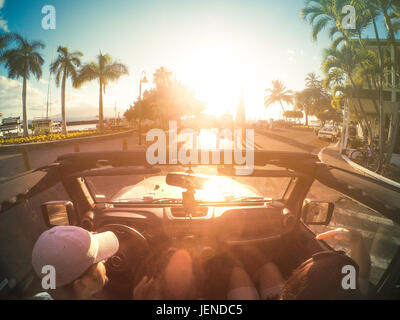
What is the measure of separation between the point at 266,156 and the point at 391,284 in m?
1.05

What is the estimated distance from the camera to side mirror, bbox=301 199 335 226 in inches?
88.9

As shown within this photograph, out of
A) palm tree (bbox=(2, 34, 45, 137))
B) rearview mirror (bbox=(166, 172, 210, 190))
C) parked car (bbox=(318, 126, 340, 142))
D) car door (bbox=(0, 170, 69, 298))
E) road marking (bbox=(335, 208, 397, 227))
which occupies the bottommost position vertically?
road marking (bbox=(335, 208, 397, 227))

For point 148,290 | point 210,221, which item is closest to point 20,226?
point 148,290

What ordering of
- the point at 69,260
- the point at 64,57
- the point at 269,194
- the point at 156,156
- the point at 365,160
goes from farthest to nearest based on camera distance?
the point at 64,57, the point at 365,160, the point at 269,194, the point at 156,156, the point at 69,260

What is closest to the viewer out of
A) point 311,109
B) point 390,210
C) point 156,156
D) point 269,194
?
point 390,210

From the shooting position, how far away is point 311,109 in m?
64.4

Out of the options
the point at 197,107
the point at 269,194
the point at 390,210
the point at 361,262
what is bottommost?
the point at 269,194

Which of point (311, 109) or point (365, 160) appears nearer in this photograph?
point (365, 160)

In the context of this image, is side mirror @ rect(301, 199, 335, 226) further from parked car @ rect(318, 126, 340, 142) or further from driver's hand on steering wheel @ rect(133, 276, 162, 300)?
parked car @ rect(318, 126, 340, 142)

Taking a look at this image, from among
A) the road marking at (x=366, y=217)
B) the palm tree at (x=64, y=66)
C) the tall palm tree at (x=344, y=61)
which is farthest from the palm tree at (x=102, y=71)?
the road marking at (x=366, y=217)

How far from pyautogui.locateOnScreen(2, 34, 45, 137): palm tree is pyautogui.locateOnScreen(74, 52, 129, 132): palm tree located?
15.9 feet

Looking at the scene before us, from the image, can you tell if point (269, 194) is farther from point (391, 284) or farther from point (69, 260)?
point (69, 260)

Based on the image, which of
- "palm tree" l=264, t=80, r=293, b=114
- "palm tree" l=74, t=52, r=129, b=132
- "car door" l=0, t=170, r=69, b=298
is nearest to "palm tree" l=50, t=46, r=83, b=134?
"palm tree" l=74, t=52, r=129, b=132
